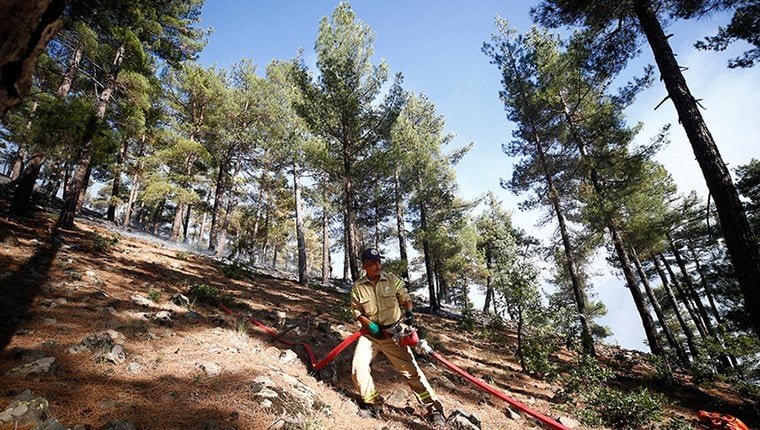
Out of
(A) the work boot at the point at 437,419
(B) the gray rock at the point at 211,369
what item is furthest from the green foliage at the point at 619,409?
(B) the gray rock at the point at 211,369

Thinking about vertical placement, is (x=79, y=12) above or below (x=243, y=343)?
above

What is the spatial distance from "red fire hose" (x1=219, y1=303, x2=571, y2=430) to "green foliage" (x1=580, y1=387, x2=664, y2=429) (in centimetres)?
188

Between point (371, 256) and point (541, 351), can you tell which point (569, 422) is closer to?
point (541, 351)

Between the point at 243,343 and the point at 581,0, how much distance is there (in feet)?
36.1

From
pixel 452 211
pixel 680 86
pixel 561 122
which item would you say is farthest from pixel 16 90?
pixel 452 211

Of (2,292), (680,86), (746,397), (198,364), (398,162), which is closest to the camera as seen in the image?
(198,364)

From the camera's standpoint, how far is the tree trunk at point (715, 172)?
17.6ft

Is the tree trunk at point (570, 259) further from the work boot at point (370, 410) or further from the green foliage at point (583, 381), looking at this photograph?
the work boot at point (370, 410)

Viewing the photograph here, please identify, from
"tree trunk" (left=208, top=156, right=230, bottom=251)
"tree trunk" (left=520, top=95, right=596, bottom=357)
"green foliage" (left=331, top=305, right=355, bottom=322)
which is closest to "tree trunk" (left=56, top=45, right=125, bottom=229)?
"tree trunk" (left=208, top=156, right=230, bottom=251)

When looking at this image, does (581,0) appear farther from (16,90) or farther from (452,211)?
(452,211)

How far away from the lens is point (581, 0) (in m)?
7.78

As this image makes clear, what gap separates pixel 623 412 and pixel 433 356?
399cm

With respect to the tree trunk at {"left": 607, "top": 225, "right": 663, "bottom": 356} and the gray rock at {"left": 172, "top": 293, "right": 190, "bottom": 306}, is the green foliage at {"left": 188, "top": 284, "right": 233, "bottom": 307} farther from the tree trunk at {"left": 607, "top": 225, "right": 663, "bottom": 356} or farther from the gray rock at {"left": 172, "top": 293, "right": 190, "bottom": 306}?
the tree trunk at {"left": 607, "top": 225, "right": 663, "bottom": 356}

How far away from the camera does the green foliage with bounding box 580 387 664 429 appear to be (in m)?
5.30
